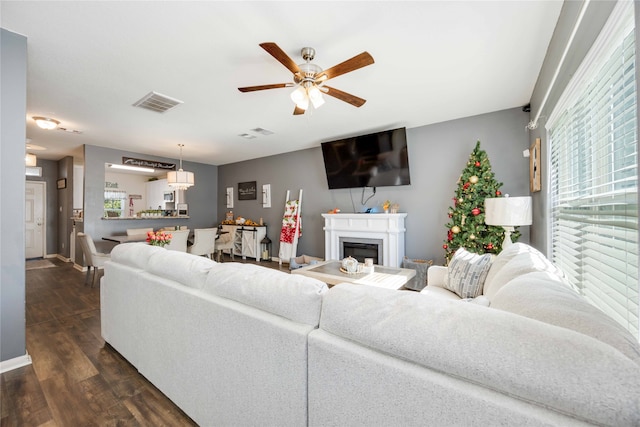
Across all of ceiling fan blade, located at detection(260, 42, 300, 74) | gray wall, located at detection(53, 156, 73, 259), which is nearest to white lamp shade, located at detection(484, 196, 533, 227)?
ceiling fan blade, located at detection(260, 42, 300, 74)

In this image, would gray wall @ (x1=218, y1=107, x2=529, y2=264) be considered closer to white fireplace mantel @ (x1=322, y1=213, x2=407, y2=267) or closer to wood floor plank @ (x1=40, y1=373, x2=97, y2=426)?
white fireplace mantel @ (x1=322, y1=213, x2=407, y2=267)

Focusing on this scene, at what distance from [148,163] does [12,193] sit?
443cm

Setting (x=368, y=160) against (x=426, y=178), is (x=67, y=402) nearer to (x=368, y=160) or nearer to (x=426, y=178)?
(x=368, y=160)

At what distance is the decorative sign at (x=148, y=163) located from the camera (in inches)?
222

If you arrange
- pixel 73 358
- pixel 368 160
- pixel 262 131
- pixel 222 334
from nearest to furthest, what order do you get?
pixel 222 334 < pixel 73 358 < pixel 262 131 < pixel 368 160

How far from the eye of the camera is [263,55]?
229 centimetres

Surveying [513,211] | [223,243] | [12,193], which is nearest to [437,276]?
[513,211]

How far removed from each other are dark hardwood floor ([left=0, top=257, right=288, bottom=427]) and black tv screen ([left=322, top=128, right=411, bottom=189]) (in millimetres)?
3857

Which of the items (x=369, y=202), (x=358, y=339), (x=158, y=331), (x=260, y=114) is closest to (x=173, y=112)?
(x=260, y=114)

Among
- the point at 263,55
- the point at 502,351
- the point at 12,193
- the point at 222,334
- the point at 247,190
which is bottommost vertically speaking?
the point at 222,334

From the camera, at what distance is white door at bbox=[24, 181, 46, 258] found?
6.32 metres

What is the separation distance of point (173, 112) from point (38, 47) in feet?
4.71

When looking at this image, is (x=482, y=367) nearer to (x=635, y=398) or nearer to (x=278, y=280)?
(x=635, y=398)

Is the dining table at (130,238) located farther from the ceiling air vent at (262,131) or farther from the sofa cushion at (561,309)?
the sofa cushion at (561,309)
